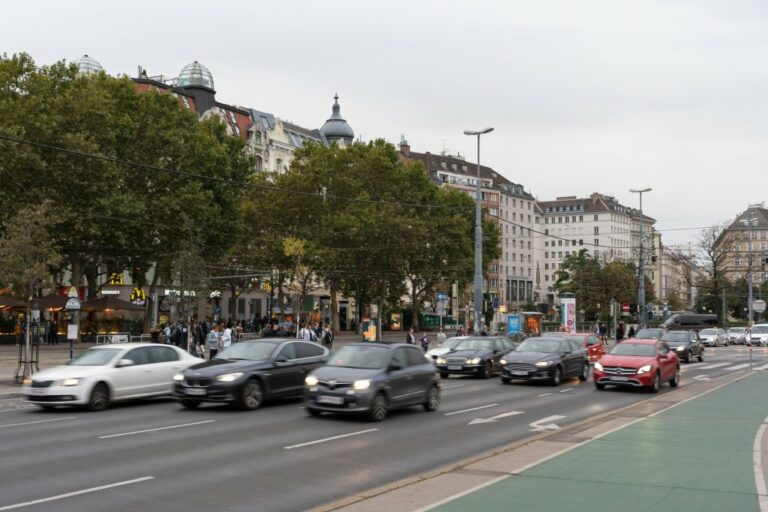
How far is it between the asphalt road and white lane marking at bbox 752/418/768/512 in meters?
3.59

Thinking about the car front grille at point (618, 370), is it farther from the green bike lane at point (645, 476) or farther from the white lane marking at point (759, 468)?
the white lane marking at point (759, 468)

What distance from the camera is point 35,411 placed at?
57.9 ft

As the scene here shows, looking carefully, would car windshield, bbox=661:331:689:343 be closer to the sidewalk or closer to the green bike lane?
the sidewalk

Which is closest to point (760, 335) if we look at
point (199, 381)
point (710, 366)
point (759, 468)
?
point (710, 366)

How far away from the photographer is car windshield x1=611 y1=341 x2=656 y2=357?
23161 millimetres

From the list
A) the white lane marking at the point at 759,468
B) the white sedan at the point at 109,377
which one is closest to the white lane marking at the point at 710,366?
the white lane marking at the point at 759,468

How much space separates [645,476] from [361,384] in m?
6.74

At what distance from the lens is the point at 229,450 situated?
1207 centimetres

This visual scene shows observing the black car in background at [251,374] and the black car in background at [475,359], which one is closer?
the black car in background at [251,374]

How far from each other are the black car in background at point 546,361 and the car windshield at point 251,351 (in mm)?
8893

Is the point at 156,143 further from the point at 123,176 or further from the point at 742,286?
the point at 742,286

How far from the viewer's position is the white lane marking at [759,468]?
323 inches

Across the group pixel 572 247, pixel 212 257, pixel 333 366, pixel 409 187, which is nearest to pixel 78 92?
pixel 212 257

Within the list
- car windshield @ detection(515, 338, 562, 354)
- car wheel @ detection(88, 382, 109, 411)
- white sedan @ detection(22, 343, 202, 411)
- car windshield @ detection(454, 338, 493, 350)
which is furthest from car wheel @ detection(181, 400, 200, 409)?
car windshield @ detection(454, 338, 493, 350)
